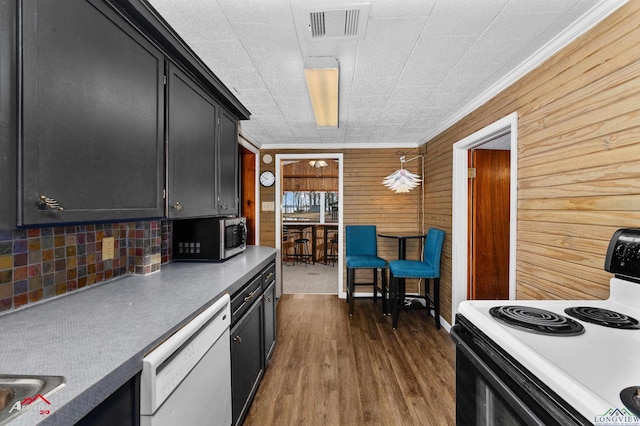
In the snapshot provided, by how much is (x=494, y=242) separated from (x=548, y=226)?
5.31ft

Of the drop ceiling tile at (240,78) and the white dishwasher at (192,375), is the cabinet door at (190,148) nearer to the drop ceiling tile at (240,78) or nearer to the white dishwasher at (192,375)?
the drop ceiling tile at (240,78)

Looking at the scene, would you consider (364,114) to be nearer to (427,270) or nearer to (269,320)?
(427,270)

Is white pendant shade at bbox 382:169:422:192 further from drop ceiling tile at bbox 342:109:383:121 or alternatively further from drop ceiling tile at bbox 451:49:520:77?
drop ceiling tile at bbox 451:49:520:77

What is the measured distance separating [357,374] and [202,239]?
1.70 metres

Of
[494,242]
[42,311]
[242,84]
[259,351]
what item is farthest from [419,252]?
[42,311]

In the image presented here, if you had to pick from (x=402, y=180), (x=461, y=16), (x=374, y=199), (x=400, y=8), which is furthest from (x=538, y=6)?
(x=374, y=199)

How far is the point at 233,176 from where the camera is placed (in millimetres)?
2678

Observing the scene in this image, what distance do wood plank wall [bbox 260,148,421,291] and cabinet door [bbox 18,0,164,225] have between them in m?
3.05

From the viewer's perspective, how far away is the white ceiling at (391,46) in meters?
1.43

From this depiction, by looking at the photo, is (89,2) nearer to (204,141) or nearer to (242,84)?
(204,141)

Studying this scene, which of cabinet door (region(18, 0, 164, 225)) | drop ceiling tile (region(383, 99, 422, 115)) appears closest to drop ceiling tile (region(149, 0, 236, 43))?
cabinet door (region(18, 0, 164, 225))

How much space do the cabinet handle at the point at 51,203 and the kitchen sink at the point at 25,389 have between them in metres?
0.48

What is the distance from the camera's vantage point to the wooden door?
10.5 ft

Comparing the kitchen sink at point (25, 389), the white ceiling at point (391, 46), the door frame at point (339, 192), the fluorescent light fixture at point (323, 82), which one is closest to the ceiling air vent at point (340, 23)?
the white ceiling at point (391, 46)
